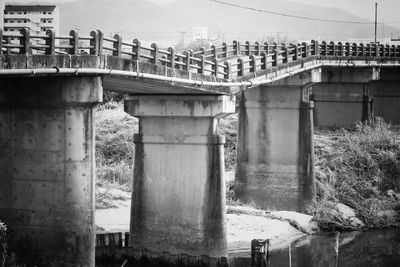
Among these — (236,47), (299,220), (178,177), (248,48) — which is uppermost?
(248,48)

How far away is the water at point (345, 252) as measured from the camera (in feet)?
115

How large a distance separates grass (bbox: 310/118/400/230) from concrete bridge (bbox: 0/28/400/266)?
1787 millimetres

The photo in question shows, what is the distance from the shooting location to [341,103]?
58.0 metres

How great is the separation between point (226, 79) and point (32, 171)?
11964 mm

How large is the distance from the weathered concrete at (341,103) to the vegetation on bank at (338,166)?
2.75 feet

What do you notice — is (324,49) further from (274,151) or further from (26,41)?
(26,41)

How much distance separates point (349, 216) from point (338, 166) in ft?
23.2

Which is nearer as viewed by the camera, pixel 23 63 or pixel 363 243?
pixel 23 63

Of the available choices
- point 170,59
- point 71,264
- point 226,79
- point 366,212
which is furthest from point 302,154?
point 71,264

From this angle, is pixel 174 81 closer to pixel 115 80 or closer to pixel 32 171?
pixel 115 80

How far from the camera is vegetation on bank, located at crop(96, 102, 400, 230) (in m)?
44.2

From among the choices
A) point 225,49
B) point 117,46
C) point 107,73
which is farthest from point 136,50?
point 225,49

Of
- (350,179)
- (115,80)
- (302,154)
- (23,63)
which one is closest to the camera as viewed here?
(23,63)

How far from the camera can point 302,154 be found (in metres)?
43.9
